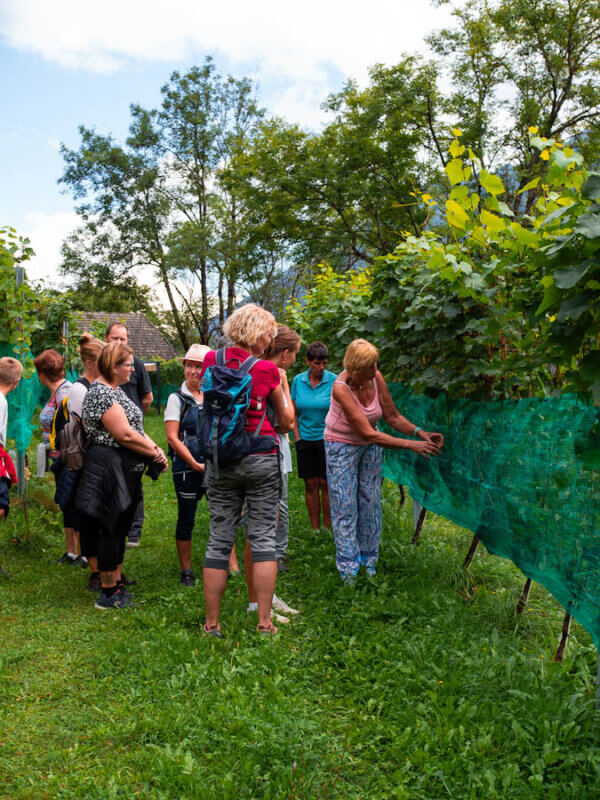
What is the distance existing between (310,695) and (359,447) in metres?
1.97

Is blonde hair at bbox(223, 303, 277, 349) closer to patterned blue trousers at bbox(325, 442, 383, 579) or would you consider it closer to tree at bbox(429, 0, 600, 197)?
patterned blue trousers at bbox(325, 442, 383, 579)

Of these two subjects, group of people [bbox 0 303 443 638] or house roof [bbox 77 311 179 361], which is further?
house roof [bbox 77 311 179 361]

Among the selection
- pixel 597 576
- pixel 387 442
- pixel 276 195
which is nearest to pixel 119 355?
pixel 387 442

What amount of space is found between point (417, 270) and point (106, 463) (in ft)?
8.44

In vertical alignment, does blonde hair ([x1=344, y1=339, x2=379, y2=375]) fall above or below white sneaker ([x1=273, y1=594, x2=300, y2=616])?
above

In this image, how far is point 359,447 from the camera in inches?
192

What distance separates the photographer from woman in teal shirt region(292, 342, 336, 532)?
626cm

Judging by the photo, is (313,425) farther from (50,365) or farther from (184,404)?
(50,365)

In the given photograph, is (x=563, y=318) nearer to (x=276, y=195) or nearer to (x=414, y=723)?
(x=414, y=723)

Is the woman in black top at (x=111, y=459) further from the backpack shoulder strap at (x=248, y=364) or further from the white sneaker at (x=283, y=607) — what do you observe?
the backpack shoulder strap at (x=248, y=364)

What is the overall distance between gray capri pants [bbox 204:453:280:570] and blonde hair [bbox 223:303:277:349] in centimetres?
67

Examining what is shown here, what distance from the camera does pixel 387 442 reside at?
4.62 metres

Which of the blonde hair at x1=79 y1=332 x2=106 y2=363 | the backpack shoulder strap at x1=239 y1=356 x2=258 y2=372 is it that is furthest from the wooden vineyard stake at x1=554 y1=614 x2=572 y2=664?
the blonde hair at x1=79 y1=332 x2=106 y2=363

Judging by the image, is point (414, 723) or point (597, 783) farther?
point (414, 723)
